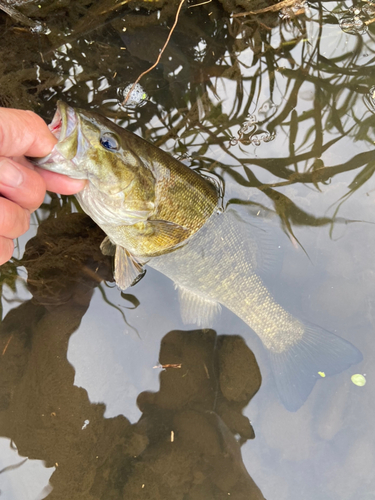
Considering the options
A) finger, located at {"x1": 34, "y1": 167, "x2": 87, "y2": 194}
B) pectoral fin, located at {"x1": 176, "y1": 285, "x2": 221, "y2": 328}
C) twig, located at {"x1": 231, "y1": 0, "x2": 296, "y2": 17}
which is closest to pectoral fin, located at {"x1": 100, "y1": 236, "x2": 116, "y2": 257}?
pectoral fin, located at {"x1": 176, "y1": 285, "x2": 221, "y2": 328}

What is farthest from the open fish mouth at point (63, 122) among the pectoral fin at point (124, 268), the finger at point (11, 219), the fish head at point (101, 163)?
the pectoral fin at point (124, 268)

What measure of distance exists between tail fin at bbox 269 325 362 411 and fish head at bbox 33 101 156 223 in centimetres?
166

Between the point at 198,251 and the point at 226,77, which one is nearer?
the point at 198,251

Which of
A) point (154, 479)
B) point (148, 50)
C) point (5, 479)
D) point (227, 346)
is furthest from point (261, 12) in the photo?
point (5, 479)

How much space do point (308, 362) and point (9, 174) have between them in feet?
8.42

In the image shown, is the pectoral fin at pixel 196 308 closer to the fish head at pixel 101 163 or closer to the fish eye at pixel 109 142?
the fish head at pixel 101 163

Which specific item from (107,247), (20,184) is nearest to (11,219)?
(20,184)

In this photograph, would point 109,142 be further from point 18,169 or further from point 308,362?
point 308,362

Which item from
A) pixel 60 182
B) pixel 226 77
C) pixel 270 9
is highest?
pixel 270 9

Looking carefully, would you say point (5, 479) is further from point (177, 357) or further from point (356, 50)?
point (356, 50)

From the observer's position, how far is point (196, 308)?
2885mm

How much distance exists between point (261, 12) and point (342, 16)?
0.82 metres

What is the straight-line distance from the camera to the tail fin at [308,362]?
2705mm

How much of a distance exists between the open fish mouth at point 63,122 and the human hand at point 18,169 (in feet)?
0.26
